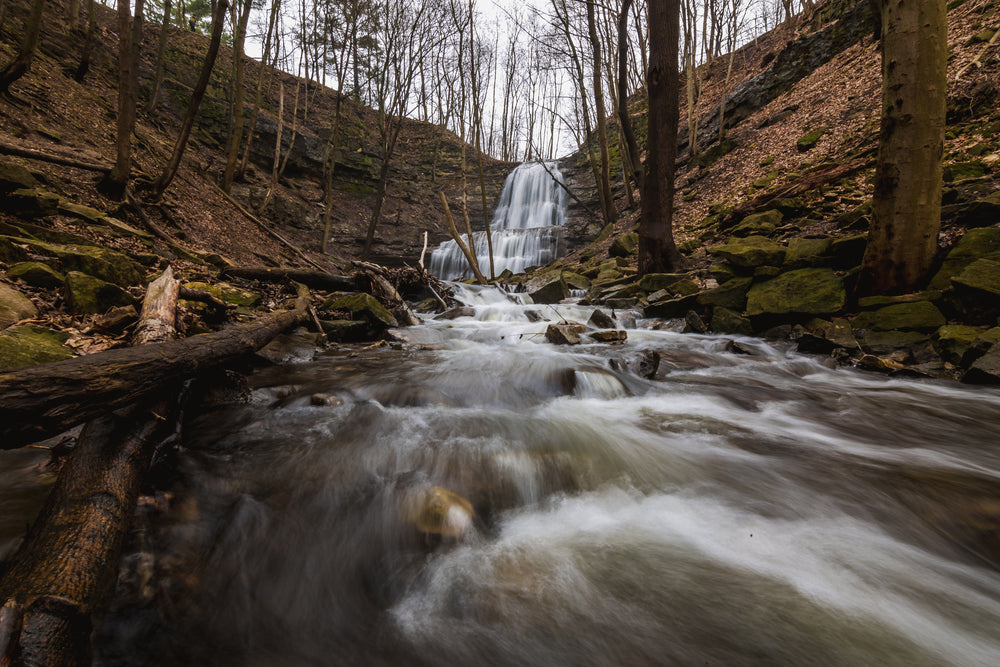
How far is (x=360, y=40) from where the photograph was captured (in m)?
18.3

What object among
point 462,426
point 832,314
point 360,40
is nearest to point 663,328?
point 832,314

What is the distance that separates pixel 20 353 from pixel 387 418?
235cm

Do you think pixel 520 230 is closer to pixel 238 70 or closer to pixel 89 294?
pixel 238 70

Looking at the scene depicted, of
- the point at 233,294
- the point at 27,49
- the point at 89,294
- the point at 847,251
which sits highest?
the point at 27,49

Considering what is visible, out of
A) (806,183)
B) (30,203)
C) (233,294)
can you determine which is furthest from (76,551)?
(806,183)

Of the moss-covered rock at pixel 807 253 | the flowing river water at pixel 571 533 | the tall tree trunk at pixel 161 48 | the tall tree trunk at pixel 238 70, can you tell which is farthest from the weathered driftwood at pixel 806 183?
the tall tree trunk at pixel 161 48

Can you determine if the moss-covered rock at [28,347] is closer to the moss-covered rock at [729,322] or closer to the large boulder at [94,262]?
the large boulder at [94,262]

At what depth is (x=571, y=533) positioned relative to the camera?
2.27 meters

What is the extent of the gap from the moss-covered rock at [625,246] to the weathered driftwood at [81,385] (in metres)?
10.7

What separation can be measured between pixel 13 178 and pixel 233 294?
2766 millimetres

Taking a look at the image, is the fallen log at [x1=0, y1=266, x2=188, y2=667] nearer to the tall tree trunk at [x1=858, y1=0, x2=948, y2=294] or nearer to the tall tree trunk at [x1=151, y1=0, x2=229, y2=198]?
the tall tree trunk at [x1=858, y1=0, x2=948, y2=294]

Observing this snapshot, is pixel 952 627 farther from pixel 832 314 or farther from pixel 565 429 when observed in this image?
pixel 832 314

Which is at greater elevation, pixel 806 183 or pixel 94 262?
pixel 806 183

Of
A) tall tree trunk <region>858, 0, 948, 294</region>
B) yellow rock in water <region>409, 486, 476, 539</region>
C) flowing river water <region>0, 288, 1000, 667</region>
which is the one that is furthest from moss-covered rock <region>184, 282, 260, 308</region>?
tall tree trunk <region>858, 0, 948, 294</region>
